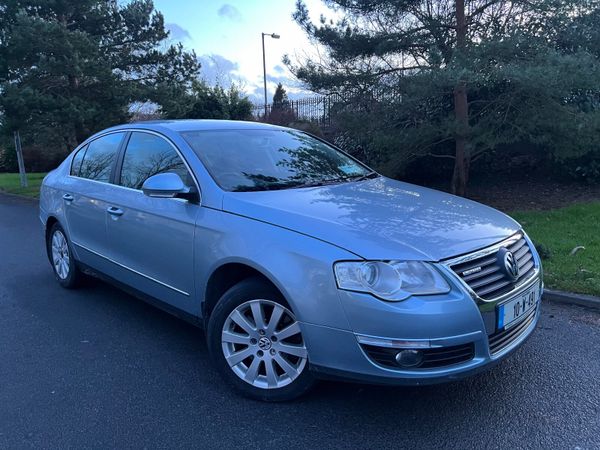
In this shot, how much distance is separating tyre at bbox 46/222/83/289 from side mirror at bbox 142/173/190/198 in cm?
217

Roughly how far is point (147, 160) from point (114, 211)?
0.51 meters

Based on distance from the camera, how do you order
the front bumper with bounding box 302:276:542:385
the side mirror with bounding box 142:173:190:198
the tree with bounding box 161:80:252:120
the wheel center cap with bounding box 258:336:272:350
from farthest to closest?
the tree with bounding box 161:80:252:120, the side mirror with bounding box 142:173:190:198, the wheel center cap with bounding box 258:336:272:350, the front bumper with bounding box 302:276:542:385

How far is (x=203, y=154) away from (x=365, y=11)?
6.85 m

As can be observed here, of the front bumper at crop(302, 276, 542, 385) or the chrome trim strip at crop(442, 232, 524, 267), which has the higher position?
the chrome trim strip at crop(442, 232, 524, 267)

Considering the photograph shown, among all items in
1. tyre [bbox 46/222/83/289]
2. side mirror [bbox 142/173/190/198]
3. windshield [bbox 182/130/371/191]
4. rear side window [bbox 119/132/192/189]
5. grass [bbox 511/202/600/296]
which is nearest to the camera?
side mirror [bbox 142/173/190/198]

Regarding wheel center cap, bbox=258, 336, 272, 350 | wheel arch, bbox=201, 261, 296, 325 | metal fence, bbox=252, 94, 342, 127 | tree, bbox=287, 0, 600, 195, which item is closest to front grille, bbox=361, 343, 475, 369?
wheel center cap, bbox=258, 336, 272, 350

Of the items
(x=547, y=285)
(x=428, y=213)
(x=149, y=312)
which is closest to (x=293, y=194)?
(x=428, y=213)

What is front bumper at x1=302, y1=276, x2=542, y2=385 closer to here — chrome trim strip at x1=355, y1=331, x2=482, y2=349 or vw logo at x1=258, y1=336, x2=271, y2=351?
chrome trim strip at x1=355, y1=331, x2=482, y2=349

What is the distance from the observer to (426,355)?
256cm

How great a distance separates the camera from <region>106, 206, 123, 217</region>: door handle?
407cm

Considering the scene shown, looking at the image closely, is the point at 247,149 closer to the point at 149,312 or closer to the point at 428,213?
the point at 428,213

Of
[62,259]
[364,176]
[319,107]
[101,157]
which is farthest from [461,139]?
[319,107]

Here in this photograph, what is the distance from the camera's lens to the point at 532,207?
340 inches

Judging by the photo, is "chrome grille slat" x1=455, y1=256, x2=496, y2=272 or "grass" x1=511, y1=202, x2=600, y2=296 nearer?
"chrome grille slat" x1=455, y1=256, x2=496, y2=272
